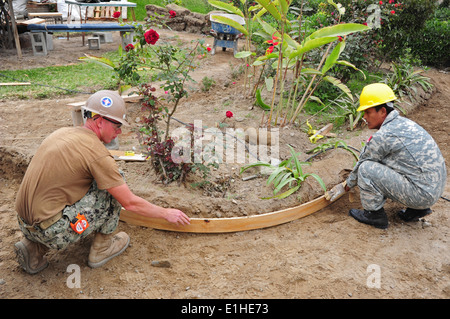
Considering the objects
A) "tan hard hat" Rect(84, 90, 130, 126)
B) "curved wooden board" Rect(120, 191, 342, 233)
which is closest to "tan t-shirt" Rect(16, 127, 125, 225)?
"tan hard hat" Rect(84, 90, 130, 126)

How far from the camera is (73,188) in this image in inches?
97.3

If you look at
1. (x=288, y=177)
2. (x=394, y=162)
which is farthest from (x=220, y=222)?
(x=394, y=162)

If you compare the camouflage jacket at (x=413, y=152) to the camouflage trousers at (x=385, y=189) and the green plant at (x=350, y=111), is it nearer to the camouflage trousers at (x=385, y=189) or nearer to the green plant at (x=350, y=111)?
the camouflage trousers at (x=385, y=189)

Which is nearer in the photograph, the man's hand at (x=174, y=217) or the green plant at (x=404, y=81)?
the man's hand at (x=174, y=217)

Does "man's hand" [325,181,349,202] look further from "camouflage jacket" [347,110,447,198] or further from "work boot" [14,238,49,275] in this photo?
"work boot" [14,238,49,275]

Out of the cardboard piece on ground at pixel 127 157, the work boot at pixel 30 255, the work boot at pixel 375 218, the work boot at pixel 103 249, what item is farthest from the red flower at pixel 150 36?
the work boot at pixel 375 218

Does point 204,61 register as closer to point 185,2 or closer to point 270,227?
point 270,227

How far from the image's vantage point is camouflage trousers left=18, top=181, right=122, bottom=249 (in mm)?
2482

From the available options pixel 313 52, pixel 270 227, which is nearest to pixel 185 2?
pixel 313 52

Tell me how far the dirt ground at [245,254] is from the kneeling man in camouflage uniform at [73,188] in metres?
0.37

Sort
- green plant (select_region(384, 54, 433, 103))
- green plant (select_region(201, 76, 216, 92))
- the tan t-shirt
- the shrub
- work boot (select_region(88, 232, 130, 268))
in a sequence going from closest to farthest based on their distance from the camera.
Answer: the tan t-shirt < work boot (select_region(88, 232, 130, 268)) < green plant (select_region(384, 54, 433, 103)) < the shrub < green plant (select_region(201, 76, 216, 92))

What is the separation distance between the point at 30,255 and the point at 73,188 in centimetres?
64

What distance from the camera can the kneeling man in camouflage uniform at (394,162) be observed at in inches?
120

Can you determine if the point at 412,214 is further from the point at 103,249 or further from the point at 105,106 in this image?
the point at 105,106
